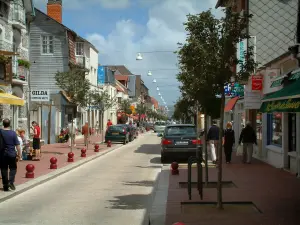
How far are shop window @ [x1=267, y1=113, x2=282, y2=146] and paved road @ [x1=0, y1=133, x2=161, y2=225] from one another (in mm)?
4817

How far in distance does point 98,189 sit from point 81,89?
14324 millimetres

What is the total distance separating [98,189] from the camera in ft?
39.5

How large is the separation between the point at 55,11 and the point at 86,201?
36843mm

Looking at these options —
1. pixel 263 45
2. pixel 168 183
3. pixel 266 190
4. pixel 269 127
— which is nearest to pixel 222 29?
pixel 266 190

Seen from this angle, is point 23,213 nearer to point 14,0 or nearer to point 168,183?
point 168,183

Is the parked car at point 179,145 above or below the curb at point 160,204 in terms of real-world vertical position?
above

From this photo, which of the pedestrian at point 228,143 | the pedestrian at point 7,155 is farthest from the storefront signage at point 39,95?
the pedestrian at point 7,155

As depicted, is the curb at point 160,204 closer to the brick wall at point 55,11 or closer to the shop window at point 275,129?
the shop window at point 275,129

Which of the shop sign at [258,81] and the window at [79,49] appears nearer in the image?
the shop sign at [258,81]

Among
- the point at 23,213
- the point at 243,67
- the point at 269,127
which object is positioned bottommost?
the point at 23,213

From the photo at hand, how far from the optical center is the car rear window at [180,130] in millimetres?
19672

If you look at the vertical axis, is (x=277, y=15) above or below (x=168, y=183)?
above

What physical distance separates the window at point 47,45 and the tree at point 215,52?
1287 inches

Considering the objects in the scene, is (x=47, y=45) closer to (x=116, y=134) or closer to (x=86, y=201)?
(x=116, y=134)
